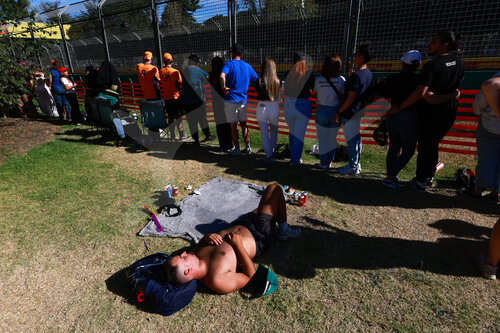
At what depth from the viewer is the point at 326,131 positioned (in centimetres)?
486

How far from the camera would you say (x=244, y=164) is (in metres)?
5.48

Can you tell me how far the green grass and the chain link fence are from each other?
3311 millimetres

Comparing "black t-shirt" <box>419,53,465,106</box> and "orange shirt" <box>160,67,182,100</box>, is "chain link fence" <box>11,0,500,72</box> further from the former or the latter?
"black t-shirt" <box>419,53,465,106</box>

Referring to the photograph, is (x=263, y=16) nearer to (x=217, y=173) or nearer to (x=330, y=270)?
(x=217, y=173)

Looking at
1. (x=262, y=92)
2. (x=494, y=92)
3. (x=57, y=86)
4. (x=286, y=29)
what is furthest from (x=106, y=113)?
(x=494, y=92)

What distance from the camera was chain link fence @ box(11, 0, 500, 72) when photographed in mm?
5695

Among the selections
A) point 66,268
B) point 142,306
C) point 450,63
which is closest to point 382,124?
point 450,63

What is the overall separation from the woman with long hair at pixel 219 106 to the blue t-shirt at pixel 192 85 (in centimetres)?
59

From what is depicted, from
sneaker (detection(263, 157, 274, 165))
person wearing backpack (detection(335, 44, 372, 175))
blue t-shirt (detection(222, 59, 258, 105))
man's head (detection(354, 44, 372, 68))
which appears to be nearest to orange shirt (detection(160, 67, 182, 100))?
blue t-shirt (detection(222, 59, 258, 105))

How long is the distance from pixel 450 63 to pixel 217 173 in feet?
12.7

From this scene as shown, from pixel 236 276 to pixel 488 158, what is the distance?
3630mm

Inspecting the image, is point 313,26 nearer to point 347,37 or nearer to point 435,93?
point 347,37

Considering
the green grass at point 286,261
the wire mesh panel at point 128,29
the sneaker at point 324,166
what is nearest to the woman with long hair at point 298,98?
the sneaker at point 324,166

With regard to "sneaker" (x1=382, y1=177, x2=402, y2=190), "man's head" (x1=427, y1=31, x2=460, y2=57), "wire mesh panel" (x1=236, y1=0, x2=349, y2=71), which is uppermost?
"wire mesh panel" (x1=236, y1=0, x2=349, y2=71)
